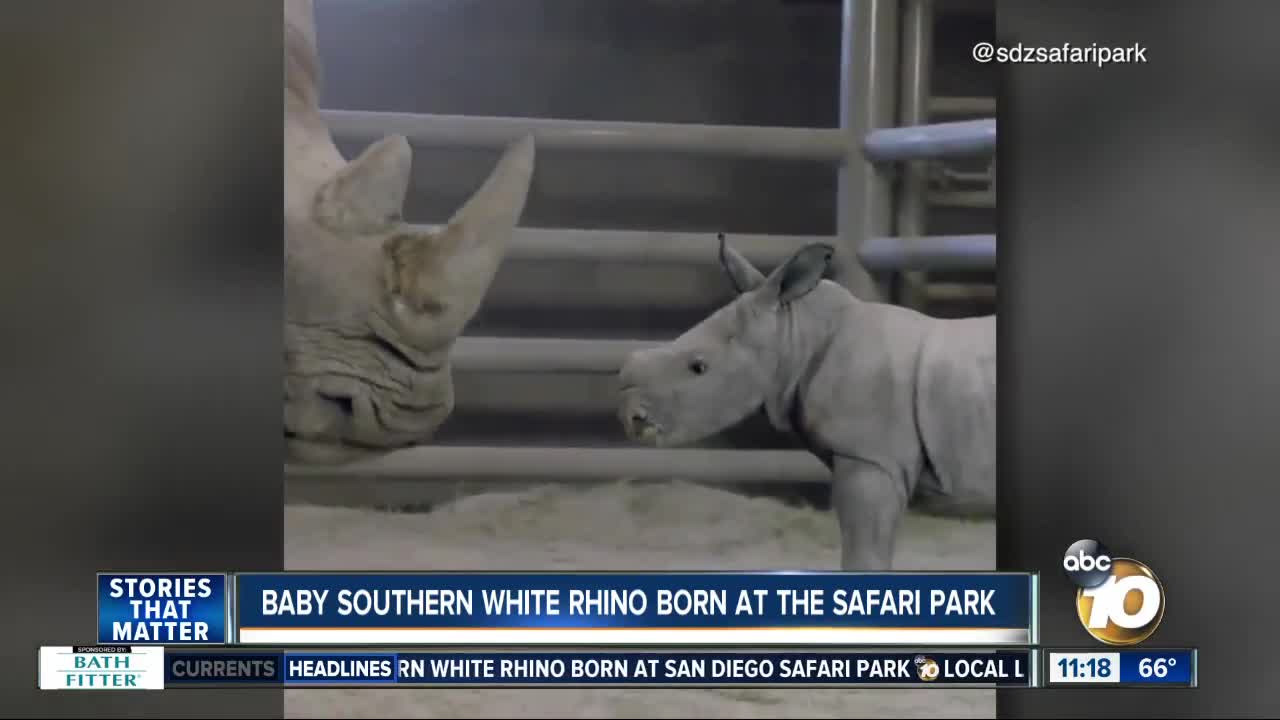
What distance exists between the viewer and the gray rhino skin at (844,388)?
117 cm

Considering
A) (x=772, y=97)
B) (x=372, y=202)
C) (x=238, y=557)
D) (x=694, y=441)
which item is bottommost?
(x=238, y=557)

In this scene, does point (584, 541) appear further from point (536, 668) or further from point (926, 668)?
point (926, 668)

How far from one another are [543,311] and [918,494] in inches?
16.8

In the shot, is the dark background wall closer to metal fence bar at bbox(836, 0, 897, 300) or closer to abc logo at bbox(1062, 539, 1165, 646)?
metal fence bar at bbox(836, 0, 897, 300)

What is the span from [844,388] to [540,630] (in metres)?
0.40

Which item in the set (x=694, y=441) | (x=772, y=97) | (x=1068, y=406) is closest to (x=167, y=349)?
(x=694, y=441)

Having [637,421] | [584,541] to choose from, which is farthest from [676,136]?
[584,541]

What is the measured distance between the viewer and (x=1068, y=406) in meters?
1.21

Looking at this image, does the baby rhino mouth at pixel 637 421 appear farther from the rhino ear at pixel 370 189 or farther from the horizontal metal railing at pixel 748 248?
the rhino ear at pixel 370 189

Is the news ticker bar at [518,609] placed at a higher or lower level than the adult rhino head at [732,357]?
lower

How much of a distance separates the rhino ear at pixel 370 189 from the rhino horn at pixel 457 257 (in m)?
0.03

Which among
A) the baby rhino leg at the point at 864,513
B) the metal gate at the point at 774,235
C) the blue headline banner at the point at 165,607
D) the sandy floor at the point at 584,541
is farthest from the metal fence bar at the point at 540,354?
the blue headline banner at the point at 165,607

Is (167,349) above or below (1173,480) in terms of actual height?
above

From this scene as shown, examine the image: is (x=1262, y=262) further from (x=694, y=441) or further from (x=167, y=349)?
(x=167, y=349)
